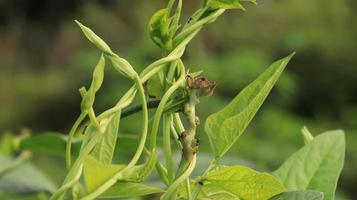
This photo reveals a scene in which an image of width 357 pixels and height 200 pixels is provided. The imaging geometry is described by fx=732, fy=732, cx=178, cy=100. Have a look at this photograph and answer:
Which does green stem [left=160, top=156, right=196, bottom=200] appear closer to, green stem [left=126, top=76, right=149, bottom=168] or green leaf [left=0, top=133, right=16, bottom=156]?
green stem [left=126, top=76, right=149, bottom=168]

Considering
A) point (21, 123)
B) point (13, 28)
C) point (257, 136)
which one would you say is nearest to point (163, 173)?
point (257, 136)

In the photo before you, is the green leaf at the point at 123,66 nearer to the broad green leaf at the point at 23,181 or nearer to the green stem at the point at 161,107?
the green stem at the point at 161,107

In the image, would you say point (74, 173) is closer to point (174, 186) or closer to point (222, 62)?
point (174, 186)

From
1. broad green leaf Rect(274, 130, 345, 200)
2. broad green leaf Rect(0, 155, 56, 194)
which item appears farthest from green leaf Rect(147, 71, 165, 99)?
broad green leaf Rect(0, 155, 56, 194)

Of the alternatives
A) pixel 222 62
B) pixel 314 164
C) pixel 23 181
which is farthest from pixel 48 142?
pixel 222 62

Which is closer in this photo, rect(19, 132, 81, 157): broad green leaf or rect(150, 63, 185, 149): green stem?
rect(150, 63, 185, 149): green stem

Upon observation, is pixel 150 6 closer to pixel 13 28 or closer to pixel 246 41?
pixel 246 41
